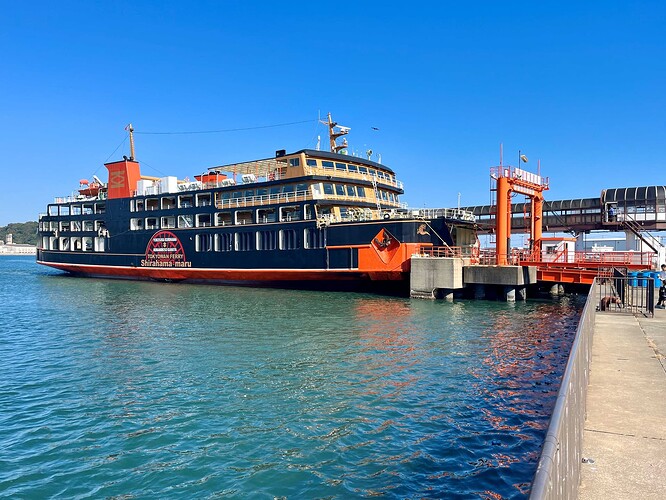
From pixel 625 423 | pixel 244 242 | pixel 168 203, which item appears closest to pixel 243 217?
pixel 244 242

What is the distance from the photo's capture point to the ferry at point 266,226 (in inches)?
1300

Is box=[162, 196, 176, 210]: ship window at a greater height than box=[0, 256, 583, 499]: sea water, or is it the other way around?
box=[162, 196, 176, 210]: ship window

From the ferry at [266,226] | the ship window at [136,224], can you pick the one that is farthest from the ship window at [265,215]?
the ship window at [136,224]

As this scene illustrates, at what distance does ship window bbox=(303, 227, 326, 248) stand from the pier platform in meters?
24.5

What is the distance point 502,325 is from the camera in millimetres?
20734

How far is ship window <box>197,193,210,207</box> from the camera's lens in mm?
43469

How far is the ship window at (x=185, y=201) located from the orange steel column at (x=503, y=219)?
89.4 ft

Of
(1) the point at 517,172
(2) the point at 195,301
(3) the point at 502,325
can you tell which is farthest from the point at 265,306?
(1) the point at 517,172

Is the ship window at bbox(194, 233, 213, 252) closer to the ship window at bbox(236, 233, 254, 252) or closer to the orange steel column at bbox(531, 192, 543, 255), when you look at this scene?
the ship window at bbox(236, 233, 254, 252)

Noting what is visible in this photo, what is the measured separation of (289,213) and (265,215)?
2.60 meters

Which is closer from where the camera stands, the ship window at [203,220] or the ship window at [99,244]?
the ship window at [203,220]

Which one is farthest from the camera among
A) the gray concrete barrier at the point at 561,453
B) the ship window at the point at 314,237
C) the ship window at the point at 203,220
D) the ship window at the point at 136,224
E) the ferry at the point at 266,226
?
the ship window at the point at 136,224

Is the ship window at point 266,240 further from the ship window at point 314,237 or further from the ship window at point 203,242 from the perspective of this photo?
the ship window at point 203,242

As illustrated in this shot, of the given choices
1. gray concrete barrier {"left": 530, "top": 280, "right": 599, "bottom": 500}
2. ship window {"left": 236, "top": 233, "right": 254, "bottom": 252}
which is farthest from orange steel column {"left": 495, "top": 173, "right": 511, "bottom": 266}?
gray concrete barrier {"left": 530, "top": 280, "right": 599, "bottom": 500}
